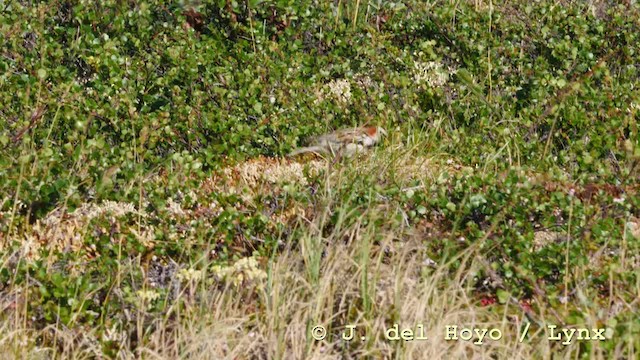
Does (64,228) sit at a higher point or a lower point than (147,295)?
lower

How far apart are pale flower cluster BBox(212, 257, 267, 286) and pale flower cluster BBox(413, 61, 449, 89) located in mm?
2582

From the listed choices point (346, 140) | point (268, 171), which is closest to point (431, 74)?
point (346, 140)

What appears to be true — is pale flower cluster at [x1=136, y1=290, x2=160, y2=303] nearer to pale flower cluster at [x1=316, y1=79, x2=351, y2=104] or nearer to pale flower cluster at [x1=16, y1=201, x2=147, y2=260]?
pale flower cluster at [x1=16, y1=201, x2=147, y2=260]

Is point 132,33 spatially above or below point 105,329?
above

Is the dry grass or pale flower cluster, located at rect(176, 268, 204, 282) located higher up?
pale flower cluster, located at rect(176, 268, 204, 282)

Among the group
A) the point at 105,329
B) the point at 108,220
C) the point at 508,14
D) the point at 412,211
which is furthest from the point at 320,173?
the point at 508,14

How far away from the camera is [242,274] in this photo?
4.85 m

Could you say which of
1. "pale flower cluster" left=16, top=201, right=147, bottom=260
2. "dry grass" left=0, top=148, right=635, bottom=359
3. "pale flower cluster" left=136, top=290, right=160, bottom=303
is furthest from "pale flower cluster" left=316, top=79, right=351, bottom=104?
"pale flower cluster" left=136, top=290, right=160, bottom=303

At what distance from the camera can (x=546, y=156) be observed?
627 cm

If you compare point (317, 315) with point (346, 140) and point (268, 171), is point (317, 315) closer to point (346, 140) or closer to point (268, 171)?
point (268, 171)

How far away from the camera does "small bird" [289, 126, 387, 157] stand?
20.6 ft

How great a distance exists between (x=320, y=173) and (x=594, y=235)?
1377 millimetres

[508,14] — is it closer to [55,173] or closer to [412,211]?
[412,211]

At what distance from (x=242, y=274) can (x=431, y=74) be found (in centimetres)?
281
